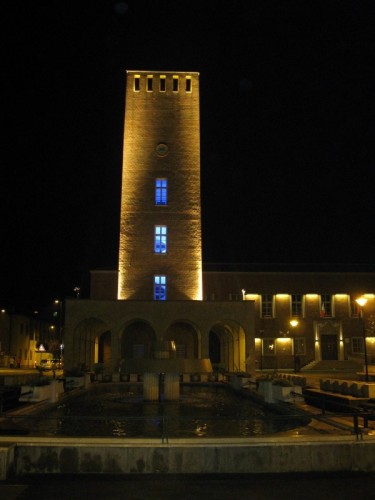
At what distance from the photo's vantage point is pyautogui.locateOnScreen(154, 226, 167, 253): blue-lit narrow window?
127ft

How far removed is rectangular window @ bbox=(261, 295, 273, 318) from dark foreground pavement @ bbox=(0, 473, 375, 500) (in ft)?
126

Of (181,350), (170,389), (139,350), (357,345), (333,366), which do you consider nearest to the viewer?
(170,389)

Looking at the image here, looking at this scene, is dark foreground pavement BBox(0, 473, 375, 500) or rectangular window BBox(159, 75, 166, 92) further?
rectangular window BBox(159, 75, 166, 92)

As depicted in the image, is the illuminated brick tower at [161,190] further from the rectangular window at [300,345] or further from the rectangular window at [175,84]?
the rectangular window at [300,345]

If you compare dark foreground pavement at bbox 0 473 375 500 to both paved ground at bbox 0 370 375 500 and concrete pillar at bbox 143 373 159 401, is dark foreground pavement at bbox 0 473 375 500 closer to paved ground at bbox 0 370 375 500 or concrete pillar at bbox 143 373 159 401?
paved ground at bbox 0 370 375 500

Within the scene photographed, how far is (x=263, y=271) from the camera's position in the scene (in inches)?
1879

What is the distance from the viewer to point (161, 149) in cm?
3997

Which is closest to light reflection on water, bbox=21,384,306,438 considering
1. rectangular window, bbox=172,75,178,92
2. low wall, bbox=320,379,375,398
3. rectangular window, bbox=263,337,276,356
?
low wall, bbox=320,379,375,398

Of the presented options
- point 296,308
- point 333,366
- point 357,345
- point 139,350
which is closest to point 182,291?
point 139,350

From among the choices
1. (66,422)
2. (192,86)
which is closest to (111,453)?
(66,422)

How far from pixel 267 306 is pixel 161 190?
15.3 metres

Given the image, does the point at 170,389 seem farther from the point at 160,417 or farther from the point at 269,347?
the point at 269,347

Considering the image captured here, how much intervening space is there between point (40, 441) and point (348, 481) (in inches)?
208

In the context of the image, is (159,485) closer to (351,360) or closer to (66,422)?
(66,422)
